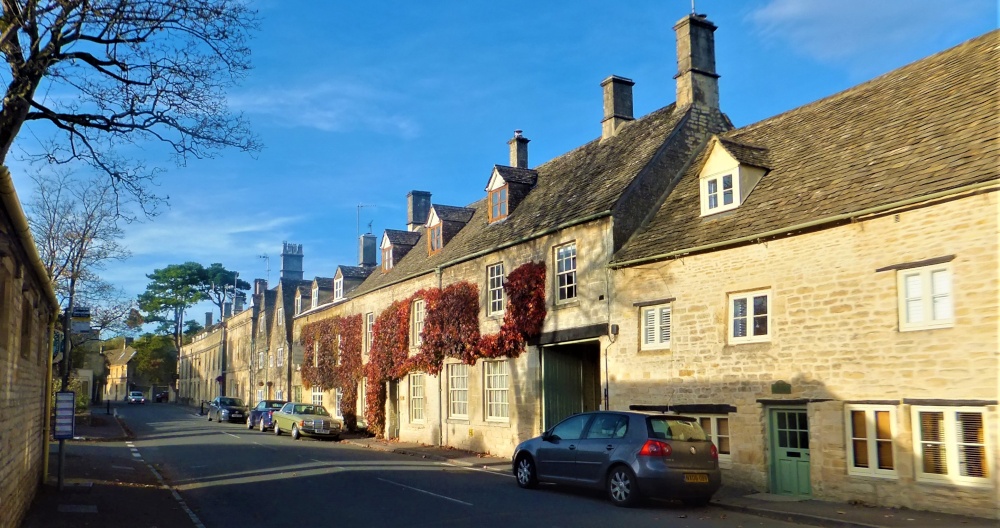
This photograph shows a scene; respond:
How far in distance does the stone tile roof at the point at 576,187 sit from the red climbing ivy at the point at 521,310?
1.09 meters

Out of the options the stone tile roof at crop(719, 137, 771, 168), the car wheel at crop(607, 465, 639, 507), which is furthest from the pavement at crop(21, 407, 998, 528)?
the stone tile roof at crop(719, 137, 771, 168)

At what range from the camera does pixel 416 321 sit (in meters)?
28.4

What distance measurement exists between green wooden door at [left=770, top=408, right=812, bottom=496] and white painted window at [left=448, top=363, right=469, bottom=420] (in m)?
11.8

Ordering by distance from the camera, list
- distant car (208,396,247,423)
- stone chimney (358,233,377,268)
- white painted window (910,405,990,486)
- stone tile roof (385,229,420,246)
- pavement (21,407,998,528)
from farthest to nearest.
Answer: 1. stone chimney (358,233,377,268)
2. distant car (208,396,247,423)
3. stone tile roof (385,229,420,246)
4. white painted window (910,405,990,486)
5. pavement (21,407,998,528)

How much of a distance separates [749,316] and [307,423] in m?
20.0

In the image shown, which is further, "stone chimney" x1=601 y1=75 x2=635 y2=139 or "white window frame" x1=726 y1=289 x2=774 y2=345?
"stone chimney" x1=601 y1=75 x2=635 y2=139

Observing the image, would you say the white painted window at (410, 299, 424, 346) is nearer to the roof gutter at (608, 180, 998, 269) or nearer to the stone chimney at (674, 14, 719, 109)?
the roof gutter at (608, 180, 998, 269)

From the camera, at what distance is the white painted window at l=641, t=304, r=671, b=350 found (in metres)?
17.1

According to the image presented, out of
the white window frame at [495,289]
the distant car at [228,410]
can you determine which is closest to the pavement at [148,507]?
the white window frame at [495,289]

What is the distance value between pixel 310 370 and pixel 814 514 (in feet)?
102

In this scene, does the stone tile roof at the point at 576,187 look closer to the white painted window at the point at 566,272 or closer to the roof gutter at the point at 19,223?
the white painted window at the point at 566,272

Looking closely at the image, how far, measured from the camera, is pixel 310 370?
129 ft

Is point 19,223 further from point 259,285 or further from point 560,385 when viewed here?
point 259,285

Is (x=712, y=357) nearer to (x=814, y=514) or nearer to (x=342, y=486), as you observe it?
(x=814, y=514)
